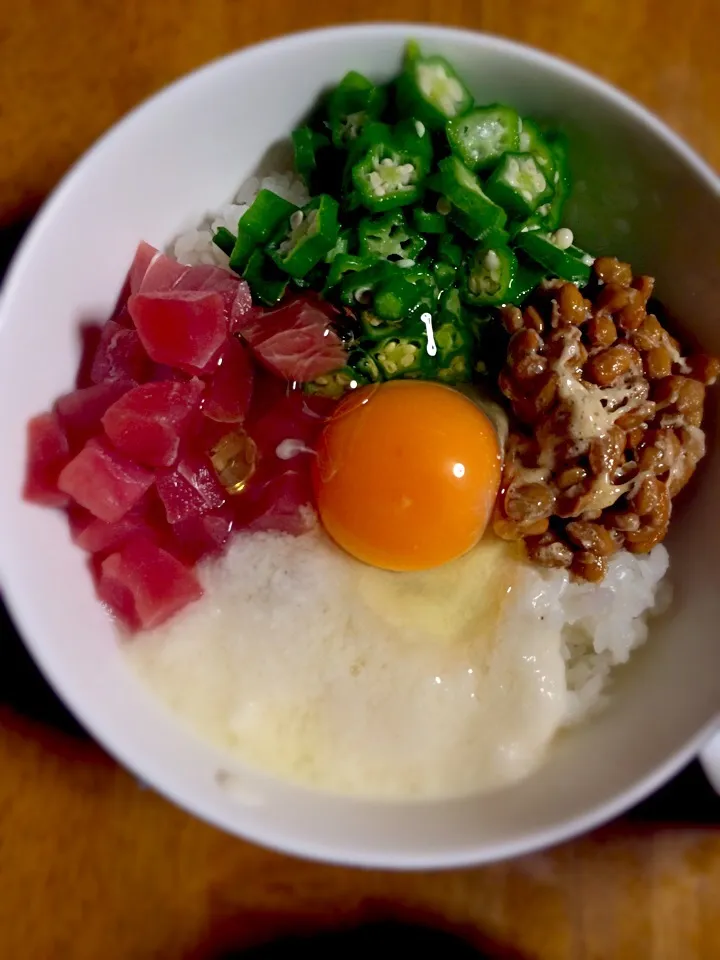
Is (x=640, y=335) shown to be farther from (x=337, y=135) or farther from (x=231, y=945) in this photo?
(x=231, y=945)

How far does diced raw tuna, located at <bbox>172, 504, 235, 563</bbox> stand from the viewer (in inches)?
65.9

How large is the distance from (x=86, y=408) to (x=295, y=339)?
42 centimetres

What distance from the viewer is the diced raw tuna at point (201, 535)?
1.67 meters

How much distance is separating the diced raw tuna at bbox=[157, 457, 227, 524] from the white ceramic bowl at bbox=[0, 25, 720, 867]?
197 millimetres

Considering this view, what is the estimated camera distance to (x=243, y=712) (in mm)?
1588

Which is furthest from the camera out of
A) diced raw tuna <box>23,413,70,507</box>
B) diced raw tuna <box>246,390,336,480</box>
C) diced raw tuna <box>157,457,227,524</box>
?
diced raw tuna <box>246,390,336,480</box>

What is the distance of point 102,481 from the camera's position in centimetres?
156

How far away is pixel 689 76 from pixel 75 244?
1.37 meters

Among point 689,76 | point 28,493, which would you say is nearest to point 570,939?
point 28,493

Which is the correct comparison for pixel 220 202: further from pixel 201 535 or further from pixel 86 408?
pixel 201 535

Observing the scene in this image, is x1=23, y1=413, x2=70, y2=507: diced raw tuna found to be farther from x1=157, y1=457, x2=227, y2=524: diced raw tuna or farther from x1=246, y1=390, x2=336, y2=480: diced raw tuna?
x1=246, y1=390, x2=336, y2=480: diced raw tuna

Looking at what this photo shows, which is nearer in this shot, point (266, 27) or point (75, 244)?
point (75, 244)

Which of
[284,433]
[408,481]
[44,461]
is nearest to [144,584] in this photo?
[44,461]

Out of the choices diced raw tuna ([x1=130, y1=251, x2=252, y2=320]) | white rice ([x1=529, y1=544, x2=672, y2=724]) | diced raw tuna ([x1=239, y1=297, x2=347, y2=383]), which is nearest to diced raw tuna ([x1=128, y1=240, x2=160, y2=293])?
diced raw tuna ([x1=130, y1=251, x2=252, y2=320])
